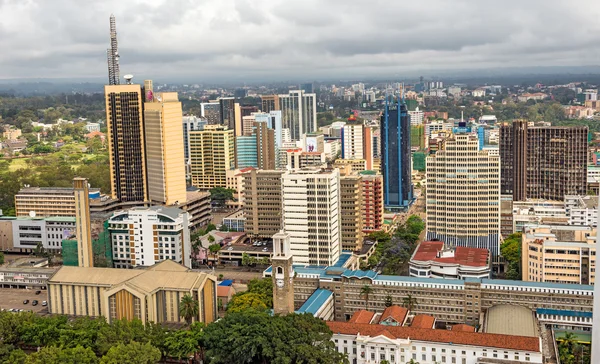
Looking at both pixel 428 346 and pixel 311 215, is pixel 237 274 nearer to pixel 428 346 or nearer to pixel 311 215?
pixel 311 215

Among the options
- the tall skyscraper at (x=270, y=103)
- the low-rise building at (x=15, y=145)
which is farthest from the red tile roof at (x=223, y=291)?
the tall skyscraper at (x=270, y=103)

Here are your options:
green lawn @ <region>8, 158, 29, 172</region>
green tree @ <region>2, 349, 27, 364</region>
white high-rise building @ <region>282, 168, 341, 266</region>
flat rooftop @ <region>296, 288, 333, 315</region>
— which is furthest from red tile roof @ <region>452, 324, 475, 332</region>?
green lawn @ <region>8, 158, 29, 172</region>

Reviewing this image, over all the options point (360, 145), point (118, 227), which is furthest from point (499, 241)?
point (360, 145)

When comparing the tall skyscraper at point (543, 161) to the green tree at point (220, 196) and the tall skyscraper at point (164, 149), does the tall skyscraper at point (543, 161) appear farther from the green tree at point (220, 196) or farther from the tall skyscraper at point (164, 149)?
the tall skyscraper at point (164, 149)

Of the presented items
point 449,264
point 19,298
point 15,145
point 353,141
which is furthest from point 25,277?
point 15,145

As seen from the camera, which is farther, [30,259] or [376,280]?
[30,259]

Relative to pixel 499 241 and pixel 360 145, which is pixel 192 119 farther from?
pixel 499 241
